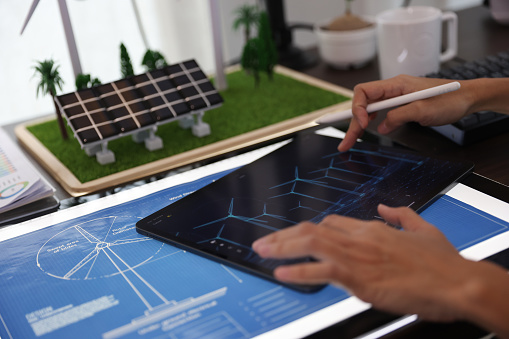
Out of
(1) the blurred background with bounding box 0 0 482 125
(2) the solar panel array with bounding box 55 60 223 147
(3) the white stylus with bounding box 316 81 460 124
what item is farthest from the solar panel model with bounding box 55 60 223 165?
(1) the blurred background with bounding box 0 0 482 125

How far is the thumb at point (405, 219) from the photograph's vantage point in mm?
632

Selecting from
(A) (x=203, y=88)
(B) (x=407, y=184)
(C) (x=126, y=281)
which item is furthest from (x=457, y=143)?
(C) (x=126, y=281)

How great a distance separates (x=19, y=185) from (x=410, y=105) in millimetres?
617

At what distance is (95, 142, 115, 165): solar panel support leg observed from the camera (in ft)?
3.18

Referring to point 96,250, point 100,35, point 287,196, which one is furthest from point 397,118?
point 100,35

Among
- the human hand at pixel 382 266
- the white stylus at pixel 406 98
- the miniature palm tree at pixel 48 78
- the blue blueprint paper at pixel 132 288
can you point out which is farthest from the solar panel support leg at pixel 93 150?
the human hand at pixel 382 266

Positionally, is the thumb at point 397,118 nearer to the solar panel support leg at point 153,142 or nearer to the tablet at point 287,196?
the tablet at point 287,196

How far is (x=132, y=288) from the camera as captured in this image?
644 millimetres

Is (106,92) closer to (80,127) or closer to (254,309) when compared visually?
(80,127)

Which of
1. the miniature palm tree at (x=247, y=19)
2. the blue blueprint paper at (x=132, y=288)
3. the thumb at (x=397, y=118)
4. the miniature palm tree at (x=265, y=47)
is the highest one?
the miniature palm tree at (x=247, y=19)

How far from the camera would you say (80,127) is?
93 cm

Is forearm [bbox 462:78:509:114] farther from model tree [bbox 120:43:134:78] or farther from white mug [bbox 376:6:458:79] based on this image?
model tree [bbox 120:43:134:78]

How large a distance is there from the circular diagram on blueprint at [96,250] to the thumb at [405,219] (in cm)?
28

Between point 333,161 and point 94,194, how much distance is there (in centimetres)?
37
